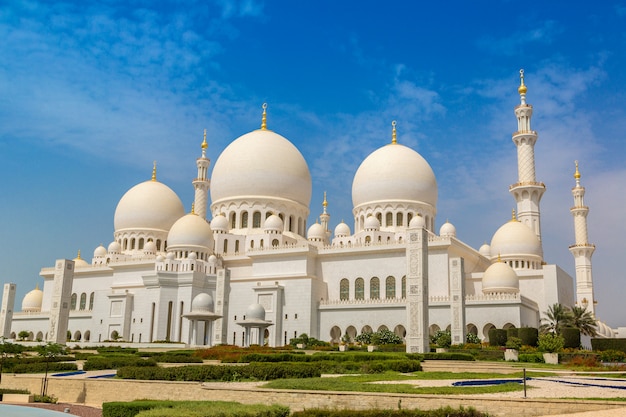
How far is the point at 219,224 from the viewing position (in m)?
46.4

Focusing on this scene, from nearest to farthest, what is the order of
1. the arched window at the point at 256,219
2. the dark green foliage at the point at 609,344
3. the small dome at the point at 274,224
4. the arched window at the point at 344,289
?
the dark green foliage at the point at 609,344, the arched window at the point at 344,289, the small dome at the point at 274,224, the arched window at the point at 256,219

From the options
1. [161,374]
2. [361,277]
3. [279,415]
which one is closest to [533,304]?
[361,277]

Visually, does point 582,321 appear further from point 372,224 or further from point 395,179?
point 395,179

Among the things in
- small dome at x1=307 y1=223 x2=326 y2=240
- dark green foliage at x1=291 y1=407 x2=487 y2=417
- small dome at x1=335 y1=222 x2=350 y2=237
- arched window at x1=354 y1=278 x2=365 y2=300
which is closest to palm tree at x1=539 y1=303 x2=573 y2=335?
arched window at x1=354 y1=278 x2=365 y2=300

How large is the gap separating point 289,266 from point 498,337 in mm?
15352

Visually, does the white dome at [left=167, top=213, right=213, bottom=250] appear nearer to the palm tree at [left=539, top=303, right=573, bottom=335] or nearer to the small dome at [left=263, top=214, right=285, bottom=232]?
the small dome at [left=263, top=214, right=285, bottom=232]

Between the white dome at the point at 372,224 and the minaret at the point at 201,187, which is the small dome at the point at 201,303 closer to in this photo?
the white dome at the point at 372,224

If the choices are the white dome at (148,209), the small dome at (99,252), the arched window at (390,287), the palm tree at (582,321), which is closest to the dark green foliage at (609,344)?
the palm tree at (582,321)

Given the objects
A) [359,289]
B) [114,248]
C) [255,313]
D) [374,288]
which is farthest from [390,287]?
[114,248]

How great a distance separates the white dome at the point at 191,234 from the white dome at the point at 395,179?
37.8ft

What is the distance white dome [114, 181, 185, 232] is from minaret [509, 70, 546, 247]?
2748cm

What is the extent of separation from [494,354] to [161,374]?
615 inches

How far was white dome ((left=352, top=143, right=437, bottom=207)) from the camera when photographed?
45344 millimetres

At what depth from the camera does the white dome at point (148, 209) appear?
170ft
